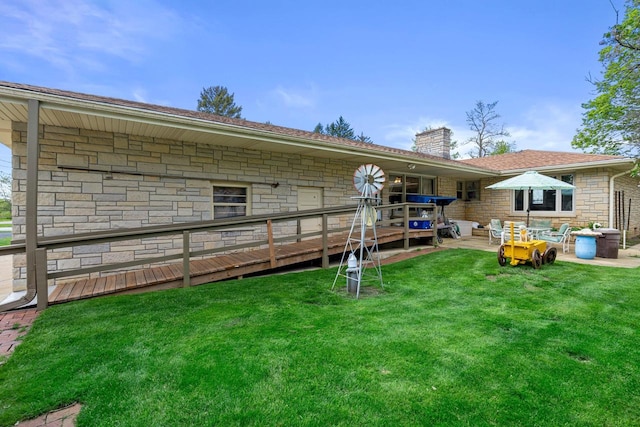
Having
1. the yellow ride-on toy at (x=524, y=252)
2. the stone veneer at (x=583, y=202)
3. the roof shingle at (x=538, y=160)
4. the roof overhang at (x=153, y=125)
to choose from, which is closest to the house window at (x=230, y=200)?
the roof overhang at (x=153, y=125)

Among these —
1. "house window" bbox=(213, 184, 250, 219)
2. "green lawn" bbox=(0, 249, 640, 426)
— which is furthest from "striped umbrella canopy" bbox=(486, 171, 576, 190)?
"house window" bbox=(213, 184, 250, 219)

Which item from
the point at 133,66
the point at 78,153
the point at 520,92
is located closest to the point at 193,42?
the point at 133,66

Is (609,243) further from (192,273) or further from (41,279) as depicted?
(41,279)

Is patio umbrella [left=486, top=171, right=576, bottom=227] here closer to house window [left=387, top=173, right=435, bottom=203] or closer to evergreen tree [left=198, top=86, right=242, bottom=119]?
house window [left=387, top=173, right=435, bottom=203]

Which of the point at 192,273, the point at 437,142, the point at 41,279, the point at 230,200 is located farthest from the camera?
the point at 437,142

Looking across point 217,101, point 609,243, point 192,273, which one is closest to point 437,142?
point 609,243

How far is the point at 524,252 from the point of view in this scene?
241 inches

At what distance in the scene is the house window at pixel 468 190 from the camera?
524 inches

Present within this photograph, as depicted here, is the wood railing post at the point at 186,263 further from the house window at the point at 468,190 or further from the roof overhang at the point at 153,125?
the house window at the point at 468,190

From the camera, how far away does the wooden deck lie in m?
4.59

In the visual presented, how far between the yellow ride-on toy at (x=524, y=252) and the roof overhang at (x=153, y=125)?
345 centimetres

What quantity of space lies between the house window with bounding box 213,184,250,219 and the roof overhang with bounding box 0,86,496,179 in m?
0.98

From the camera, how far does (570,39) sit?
A: 13023 millimetres

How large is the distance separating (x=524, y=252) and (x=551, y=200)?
271 inches
